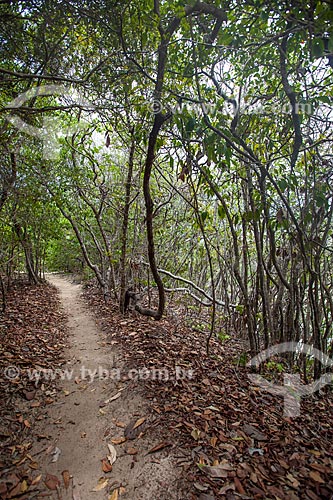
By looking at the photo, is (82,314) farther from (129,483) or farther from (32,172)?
(129,483)

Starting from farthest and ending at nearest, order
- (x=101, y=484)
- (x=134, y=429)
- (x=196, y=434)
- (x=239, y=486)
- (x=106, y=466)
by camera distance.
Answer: (x=134, y=429) → (x=196, y=434) → (x=106, y=466) → (x=101, y=484) → (x=239, y=486)

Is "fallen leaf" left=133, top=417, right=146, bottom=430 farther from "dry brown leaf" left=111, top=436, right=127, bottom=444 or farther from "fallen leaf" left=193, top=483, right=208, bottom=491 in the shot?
"fallen leaf" left=193, top=483, right=208, bottom=491

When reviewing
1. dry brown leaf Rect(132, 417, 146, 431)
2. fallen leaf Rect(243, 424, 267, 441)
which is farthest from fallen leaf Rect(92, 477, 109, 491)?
fallen leaf Rect(243, 424, 267, 441)

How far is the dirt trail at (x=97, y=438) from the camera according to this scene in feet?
6.44

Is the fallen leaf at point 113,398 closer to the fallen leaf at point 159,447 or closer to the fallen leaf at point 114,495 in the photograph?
the fallen leaf at point 159,447

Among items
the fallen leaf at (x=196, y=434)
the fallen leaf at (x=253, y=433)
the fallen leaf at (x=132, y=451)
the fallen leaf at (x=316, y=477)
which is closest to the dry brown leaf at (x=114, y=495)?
the fallen leaf at (x=132, y=451)

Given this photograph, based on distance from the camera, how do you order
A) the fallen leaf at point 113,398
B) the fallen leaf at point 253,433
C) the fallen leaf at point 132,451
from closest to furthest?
the fallen leaf at point 132,451, the fallen leaf at point 253,433, the fallen leaf at point 113,398

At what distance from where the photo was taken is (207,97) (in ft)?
10.9

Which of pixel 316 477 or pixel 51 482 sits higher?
pixel 316 477

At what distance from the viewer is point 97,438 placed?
2434 mm

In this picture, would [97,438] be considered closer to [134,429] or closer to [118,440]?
[118,440]

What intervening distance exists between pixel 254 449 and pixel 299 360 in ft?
7.71

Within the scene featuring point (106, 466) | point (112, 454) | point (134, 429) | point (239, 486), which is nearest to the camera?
point (239, 486)

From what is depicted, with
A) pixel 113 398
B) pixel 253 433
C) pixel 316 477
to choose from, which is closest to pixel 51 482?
pixel 113 398
